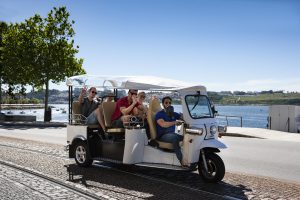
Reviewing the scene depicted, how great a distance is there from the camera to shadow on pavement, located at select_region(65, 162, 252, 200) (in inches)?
291

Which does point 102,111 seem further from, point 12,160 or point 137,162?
point 12,160

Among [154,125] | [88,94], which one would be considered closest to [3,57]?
[88,94]

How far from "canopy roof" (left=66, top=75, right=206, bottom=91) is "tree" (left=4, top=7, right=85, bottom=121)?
83.7 feet

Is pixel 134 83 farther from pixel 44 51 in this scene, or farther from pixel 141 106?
pixel 44 51

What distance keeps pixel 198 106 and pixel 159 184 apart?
184 cm

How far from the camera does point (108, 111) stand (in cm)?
1041

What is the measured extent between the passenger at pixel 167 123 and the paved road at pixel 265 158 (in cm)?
242

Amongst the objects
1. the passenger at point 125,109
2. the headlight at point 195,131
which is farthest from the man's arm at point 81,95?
the headlight at point 195,131

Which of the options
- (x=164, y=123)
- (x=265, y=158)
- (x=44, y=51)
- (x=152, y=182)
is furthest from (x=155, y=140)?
(x=44, y=51)

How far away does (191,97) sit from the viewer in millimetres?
8703

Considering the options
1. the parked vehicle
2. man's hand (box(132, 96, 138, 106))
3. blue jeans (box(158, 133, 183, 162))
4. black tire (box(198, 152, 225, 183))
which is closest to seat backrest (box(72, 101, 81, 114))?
the parked vehicle

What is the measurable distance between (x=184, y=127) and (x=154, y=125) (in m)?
0.90

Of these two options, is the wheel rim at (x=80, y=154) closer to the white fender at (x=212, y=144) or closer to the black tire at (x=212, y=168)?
the black tire at (x=212, y=168)

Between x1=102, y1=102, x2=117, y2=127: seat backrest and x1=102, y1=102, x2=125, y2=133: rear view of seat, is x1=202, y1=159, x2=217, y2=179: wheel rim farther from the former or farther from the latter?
x1=102, y1=102, x2=117, y2=127: seat backrest
